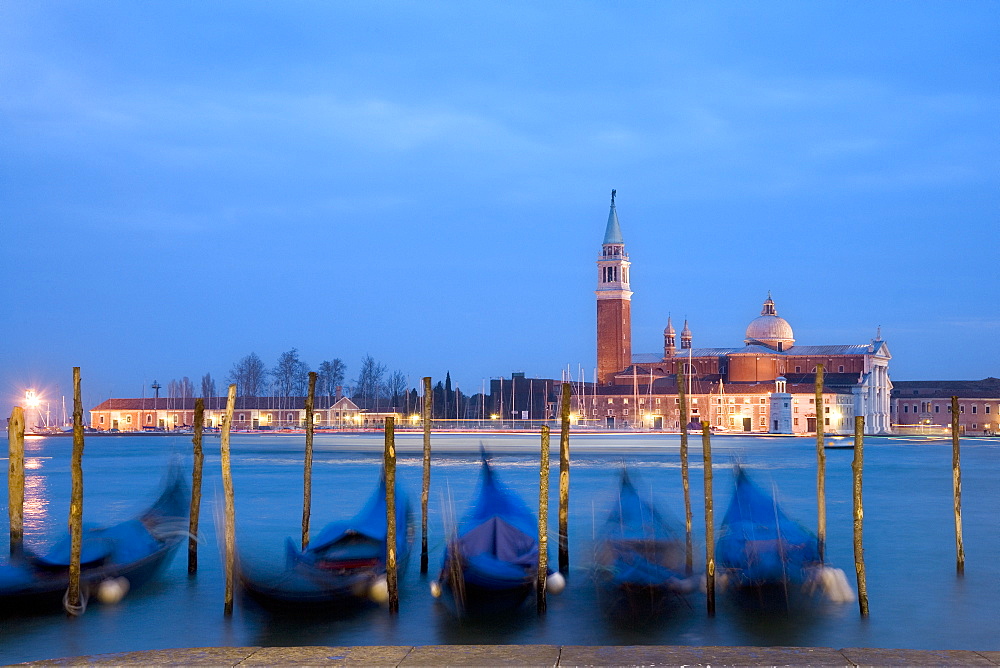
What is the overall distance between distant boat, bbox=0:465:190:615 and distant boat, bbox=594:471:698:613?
5.00 metres

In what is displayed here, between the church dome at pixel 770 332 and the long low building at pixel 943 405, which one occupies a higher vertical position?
the church dome at pixel 770 332

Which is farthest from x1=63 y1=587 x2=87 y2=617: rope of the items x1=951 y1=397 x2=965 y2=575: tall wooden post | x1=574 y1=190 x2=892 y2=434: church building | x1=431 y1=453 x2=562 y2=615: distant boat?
x1=574 y1=190 x2=892 y2=434: church building

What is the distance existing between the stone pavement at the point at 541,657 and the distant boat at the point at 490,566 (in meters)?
3.04

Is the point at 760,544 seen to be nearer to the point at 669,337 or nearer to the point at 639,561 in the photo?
the point at 639,561

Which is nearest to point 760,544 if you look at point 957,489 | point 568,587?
point 568,587

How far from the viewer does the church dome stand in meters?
82.7

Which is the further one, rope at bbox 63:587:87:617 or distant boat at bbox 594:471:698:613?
distant boat at bbox 594:471:698:613

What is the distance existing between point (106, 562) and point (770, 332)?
75230mm

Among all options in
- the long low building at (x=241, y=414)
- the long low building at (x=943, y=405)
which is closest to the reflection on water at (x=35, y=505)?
the long low building at (x=241, y=414)

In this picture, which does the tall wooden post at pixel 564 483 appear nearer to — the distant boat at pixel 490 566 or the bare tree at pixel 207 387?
the distant boat at pixel 490 566

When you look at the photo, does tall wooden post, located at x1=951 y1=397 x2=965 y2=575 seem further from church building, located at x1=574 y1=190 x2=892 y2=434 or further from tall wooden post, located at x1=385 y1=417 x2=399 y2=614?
church building, located at x1=574 y1=190 x2=892 y2=434

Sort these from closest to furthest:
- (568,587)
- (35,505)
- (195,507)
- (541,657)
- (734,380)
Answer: (541,657), (568,587), (195,507), (35,505), (734,380)

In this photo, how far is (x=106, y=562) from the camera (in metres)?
11.7

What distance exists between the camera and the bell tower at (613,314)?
82.8 metres
